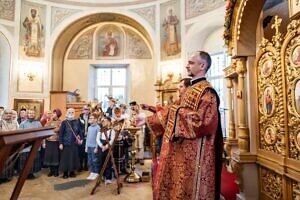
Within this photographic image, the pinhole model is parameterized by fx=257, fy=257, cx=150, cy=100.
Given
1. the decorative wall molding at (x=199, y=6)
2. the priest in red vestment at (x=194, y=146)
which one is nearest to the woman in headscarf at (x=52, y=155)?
the priest in red vestment at (x=194, y=146)

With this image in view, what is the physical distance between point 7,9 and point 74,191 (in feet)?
29.8

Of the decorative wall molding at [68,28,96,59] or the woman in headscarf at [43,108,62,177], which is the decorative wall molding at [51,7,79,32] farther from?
the woman in headscarf at [43,108,62,177]

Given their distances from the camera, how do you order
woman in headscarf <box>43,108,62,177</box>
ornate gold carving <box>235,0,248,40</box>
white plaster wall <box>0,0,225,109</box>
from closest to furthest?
ornate gold carving <box>235,0,248,40</box>, woman in headscarf <box>43,108,62,177</box>, white plaster wall <box>0,0,225,109</box>

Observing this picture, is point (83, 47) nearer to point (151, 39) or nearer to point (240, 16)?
point (151, 39)

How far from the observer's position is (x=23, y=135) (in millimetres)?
1817

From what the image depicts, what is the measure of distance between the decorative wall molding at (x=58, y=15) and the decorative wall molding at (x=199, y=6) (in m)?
5.19

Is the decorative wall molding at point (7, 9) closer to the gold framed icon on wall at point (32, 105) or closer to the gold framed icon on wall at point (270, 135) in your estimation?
the gold framed icon on wall at point (32, 105)

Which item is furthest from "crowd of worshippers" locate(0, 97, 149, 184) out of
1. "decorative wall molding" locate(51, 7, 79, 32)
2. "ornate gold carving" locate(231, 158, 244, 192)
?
"decorative wall molding" locate(51, 7, 79, 32)

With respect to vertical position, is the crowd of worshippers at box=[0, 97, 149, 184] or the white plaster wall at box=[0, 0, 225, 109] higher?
the white plaster wall at box=[0, 0, 225, 109]

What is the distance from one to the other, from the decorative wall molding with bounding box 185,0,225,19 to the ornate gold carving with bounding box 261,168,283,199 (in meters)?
7.08

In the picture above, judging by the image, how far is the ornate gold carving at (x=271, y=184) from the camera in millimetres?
2973

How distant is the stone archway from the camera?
38.5 ft

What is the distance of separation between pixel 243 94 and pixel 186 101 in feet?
5.14

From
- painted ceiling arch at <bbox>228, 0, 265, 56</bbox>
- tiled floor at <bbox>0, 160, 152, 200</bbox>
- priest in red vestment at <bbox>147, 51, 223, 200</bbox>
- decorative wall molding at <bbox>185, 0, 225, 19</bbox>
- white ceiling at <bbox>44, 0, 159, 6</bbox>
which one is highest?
white ceiling at <bbox>44, 0, 159, 6</bbox>
